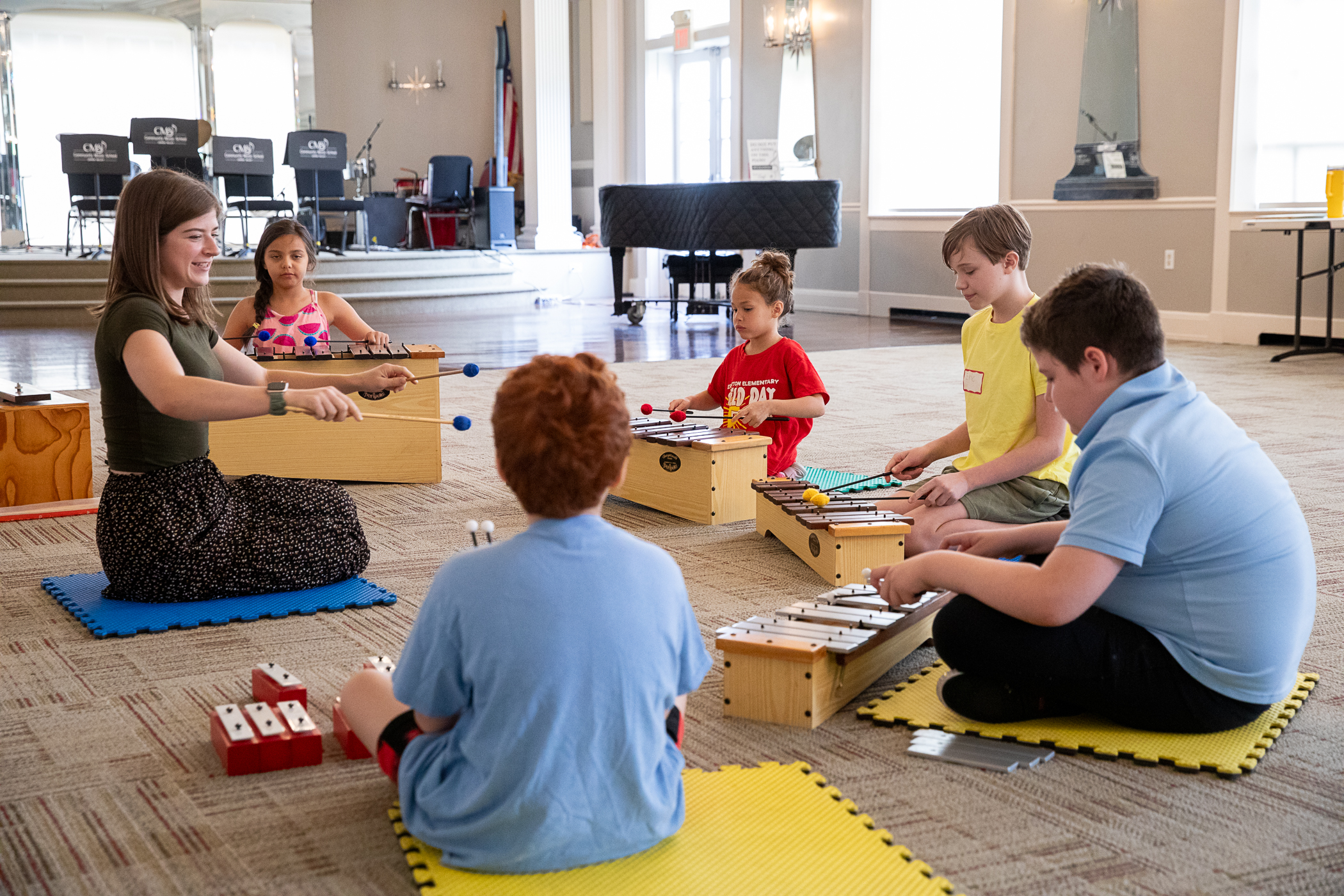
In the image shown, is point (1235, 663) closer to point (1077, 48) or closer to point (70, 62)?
point (1077, 48)

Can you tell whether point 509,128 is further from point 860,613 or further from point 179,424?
point 860,613

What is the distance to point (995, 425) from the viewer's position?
2969 millimetres

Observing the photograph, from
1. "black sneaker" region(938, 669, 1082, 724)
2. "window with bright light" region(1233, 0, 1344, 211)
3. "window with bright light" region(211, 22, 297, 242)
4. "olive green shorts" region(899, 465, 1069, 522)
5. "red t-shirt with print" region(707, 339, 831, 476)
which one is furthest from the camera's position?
"window with bright light" region(211, 22, 297, 242)

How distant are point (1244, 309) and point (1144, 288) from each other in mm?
7136

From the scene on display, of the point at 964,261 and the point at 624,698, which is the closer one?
the point at 624,698

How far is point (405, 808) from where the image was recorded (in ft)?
5.46

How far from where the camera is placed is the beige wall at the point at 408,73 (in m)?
15.7

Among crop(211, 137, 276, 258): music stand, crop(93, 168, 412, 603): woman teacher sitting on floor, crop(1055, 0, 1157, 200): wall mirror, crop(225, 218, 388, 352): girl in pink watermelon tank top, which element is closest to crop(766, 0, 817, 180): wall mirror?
crop(1055, 0, 1157, 200): wall mirror

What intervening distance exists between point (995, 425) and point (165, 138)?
10.2 metres

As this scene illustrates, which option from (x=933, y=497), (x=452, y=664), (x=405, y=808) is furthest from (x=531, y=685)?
(x=933, y=497)

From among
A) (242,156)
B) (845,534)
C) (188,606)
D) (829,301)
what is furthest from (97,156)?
(845,534)

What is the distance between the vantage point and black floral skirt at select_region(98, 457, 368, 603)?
111 inches

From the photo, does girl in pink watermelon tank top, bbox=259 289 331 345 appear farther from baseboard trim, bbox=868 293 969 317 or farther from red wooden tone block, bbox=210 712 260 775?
baseboard trim, bbox=868 293 969 317

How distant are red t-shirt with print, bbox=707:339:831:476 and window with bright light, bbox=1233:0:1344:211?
18.1 ft
